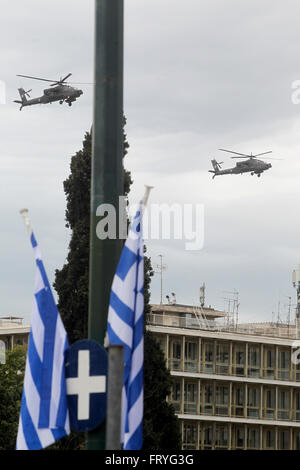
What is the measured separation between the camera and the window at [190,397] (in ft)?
300

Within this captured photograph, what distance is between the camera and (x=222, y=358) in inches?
3767

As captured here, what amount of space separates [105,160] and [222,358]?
291ft

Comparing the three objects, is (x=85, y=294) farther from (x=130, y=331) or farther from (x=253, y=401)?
(x=253, y=401)

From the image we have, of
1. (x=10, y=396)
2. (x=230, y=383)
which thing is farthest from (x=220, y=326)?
(x=10, y=396)

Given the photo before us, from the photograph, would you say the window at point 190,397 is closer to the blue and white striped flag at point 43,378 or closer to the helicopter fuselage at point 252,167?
the helicopter fuselage at point 252,167

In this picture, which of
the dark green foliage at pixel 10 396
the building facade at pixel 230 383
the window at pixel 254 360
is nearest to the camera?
the dark green foliage at pixel 10 396

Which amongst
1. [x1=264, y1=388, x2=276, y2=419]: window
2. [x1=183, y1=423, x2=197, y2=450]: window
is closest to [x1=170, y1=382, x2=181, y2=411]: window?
[x1=183, y1=423, x2=197, y2=450]: window

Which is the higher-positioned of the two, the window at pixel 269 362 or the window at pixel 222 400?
the window at pixel 269 362

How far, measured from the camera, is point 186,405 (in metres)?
91.4

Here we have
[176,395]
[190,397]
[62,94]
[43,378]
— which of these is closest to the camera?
[43,378]

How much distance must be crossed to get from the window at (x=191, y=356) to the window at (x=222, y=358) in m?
2.24

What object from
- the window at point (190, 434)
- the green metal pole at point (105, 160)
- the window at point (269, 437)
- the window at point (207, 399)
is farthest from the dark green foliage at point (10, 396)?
the window at point (269, 437)
